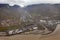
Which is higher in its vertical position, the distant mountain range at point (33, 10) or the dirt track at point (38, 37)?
the distant mountain range at point (33, 10)

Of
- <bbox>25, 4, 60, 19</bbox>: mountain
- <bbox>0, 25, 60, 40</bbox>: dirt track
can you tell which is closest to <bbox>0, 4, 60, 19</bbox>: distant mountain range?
<bbox>25, 4, 60, 19</bbox>: mountain

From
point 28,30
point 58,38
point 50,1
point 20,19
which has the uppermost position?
point 50,1

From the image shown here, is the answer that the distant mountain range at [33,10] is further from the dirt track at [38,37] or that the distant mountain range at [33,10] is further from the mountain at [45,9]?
the dirt track at [38,37]

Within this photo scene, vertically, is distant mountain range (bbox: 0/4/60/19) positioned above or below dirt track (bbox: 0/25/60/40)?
above

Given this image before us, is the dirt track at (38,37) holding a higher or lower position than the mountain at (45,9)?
lower

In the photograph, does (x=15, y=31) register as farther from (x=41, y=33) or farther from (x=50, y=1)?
(x=50, y=1)

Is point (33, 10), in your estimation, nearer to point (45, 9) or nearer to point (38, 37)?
point (45, 9)

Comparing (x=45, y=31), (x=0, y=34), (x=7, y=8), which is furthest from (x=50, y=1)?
(x=0, y=34)

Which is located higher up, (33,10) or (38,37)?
(33,10)

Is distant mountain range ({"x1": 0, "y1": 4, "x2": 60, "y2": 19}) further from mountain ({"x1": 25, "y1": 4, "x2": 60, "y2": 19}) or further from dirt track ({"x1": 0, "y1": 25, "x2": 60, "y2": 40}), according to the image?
dirt track ({"x1": 0, "y1": 25, "x2": 60, "y2": 40})

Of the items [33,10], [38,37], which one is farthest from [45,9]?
[38,37]

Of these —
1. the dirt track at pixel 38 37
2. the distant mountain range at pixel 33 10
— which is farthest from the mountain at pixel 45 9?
the dirt track at pixel 38 37
